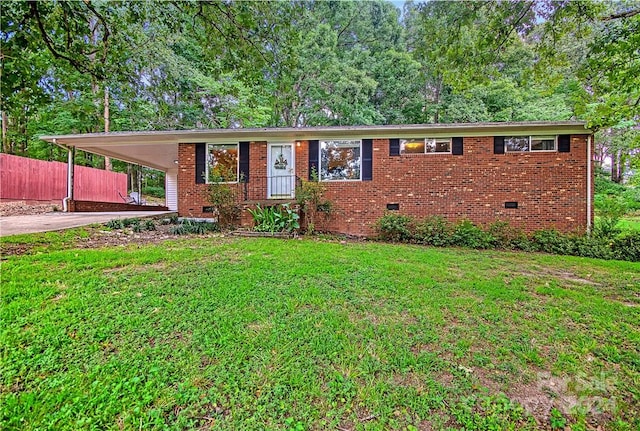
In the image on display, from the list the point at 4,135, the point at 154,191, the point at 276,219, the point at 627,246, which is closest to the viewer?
the point at 627,246

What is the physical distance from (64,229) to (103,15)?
4.69 meters

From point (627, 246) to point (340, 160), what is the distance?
7.40 meters

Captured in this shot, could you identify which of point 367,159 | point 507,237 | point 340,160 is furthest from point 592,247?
point 340,160

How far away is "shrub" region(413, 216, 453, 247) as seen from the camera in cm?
748

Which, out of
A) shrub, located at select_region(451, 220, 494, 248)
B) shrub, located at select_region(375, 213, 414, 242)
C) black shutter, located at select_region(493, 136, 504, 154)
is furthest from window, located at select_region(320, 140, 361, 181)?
black shutter, located at select_region(493, 136, 504, 154)

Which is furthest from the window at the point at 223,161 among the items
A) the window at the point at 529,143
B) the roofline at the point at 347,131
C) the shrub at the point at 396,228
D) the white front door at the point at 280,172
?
the window at the point at 529,143

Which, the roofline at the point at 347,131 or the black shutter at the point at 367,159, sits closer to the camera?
the roofline at the point at 347,131

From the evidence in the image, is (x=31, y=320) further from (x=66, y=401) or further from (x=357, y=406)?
(x=357, y=406)

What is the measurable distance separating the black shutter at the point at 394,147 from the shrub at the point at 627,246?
5.66m

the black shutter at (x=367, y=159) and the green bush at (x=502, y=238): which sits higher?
the black shutter at (x=367, y=159)

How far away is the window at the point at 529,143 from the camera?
26.7 ft

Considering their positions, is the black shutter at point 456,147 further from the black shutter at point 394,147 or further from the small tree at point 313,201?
the small tree at point 313,201

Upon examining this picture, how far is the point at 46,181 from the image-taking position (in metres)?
13.6

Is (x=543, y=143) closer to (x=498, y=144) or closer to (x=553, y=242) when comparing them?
(x=498, y=144)
